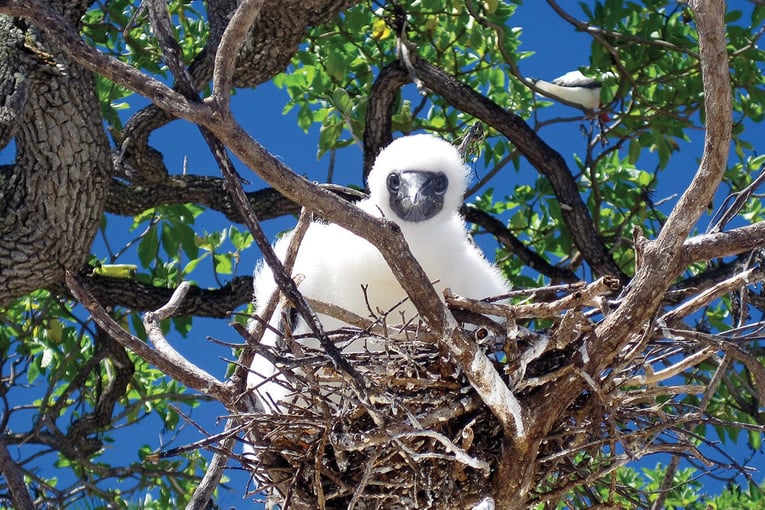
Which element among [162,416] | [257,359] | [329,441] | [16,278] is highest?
[162,416]

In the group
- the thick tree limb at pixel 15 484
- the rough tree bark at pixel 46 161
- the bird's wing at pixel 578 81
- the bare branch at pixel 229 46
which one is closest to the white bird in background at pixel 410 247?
the rough tree bark at pixel 46 161

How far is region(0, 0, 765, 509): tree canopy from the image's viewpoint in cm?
295

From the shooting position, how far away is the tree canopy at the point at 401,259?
295cm

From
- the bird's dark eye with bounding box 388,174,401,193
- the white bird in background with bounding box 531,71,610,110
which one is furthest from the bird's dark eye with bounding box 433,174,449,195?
the white bird in background with bounding box 531,71,610,110

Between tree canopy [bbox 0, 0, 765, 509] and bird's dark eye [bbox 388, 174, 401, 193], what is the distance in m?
0.58

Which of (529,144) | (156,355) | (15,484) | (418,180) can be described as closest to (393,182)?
(418,180)

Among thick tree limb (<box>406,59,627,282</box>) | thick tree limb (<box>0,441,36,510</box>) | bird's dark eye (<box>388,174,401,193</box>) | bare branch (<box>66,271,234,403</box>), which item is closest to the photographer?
bare branch (<box>66,271,234,403</box>)

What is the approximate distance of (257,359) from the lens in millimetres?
4676

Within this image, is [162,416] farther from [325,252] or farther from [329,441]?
[329,441]

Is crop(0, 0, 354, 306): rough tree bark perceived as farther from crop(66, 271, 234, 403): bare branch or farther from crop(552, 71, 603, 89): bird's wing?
crop(552, 71, 603, 89): bird's wing

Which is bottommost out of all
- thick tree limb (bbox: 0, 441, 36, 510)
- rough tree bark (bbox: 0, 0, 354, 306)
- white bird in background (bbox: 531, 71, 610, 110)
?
thick tree limb (bbox: 0, 441, 36, 510)

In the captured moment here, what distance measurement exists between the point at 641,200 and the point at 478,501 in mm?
3487

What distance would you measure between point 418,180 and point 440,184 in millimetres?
163

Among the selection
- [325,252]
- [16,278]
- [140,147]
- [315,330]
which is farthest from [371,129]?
[315,330]
